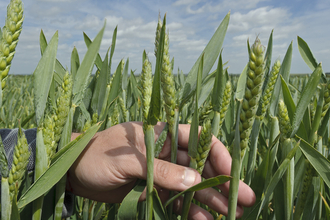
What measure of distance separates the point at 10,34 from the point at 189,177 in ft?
2.01

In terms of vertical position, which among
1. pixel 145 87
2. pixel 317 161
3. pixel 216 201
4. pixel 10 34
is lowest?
pixel 216 201

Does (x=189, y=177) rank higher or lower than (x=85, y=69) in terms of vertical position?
lower

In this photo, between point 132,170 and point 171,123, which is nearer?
point 171,123

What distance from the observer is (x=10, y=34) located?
50 cm

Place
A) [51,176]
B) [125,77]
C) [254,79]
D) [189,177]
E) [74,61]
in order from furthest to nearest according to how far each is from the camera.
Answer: [125,77]
[74,61]
[189,177]
[51,176]
[254,79]

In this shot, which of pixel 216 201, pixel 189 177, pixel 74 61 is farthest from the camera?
pixel 74 61

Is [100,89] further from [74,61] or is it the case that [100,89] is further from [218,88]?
[218,88]

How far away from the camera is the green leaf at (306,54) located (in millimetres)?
927

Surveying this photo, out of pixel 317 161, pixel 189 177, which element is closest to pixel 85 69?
pixel 189 177

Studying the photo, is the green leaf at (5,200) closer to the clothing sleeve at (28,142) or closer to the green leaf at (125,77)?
the clothing sleeve at (28,142)

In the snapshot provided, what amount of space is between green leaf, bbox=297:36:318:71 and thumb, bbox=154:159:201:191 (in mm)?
662

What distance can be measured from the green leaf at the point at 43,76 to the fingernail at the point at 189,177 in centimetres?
47

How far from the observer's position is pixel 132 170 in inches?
31.6

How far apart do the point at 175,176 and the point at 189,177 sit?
5 centimetres
